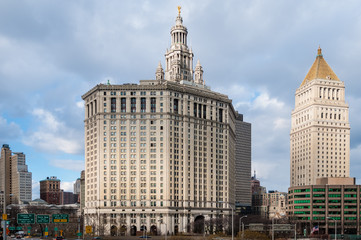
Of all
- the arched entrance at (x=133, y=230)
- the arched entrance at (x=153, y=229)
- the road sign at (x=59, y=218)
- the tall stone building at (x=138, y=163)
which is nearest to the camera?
the road sign at (x=59, y=218)

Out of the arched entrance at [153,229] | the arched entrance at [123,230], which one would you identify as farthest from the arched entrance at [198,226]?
the arched entrance at [123,230]

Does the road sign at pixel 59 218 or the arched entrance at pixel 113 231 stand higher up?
the road sign at pixel 59 218

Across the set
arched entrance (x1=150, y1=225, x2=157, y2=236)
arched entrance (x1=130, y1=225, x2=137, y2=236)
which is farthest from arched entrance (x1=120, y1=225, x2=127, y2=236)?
arched entrance (x1=150, y1=225, x2=157, y2=236)

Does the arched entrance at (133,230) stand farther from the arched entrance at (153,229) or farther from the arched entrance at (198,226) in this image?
the arched entrance at (198,226)

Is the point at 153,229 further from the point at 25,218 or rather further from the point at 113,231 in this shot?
the point at 25,218

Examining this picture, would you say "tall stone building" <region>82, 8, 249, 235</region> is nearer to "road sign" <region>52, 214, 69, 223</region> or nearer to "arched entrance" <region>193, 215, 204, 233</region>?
"arched entrance" <region>193, 215, 204, 233</region>

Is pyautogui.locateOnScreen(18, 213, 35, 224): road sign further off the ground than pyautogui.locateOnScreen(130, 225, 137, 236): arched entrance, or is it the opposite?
pyautogui.locateOnScreen(18, 213, 35, 224): road sign

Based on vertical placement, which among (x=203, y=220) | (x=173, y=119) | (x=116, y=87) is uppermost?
(x=116, y=87)

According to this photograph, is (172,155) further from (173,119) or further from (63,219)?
(63,219)

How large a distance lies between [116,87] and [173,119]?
28.1 metres

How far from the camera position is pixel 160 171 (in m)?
195

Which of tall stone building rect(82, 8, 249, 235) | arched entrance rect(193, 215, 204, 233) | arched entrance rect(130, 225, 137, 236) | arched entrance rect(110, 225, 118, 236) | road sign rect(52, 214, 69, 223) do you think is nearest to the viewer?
road sign rect(52, 214, 69, 223)

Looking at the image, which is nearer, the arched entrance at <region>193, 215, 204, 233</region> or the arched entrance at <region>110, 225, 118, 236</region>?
the arched entrance at <region>110, 225, 118, 236</region>

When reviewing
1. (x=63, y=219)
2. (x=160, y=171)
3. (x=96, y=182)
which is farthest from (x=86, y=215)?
(x=63, y=219)
